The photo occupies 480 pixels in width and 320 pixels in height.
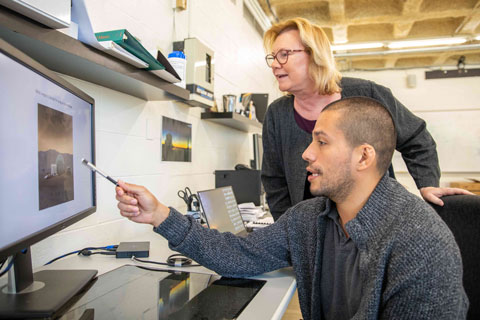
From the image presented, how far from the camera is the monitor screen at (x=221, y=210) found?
1.47m

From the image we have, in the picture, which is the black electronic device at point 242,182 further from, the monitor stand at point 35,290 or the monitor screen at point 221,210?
the monitor stand at point 35,290

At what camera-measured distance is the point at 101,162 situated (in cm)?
140

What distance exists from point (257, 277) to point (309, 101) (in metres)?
0.77

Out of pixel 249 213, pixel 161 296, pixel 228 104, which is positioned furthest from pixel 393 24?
pixel 161 296

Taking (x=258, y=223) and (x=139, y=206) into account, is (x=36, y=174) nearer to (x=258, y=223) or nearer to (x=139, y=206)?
(x=139, y=206)

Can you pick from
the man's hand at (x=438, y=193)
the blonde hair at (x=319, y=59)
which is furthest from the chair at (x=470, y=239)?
the blonde hair at (x=319, y=59)

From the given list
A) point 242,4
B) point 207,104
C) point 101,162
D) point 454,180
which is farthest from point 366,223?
point 454,180

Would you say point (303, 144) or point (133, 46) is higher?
point (133, 46)

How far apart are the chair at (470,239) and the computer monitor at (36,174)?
0.96 metres

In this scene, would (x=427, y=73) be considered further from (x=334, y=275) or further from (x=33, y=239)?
(x=33, y=239)

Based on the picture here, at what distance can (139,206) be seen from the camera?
95 centimetres

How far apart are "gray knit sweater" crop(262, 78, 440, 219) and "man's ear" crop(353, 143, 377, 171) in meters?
0.46

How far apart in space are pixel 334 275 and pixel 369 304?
22 cm

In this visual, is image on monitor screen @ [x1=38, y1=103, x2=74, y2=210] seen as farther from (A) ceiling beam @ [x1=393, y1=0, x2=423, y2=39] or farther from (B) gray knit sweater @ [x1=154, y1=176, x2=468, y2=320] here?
(A) ceiling beam @ [x1=393, y1=0, x2=423, y2=39]
